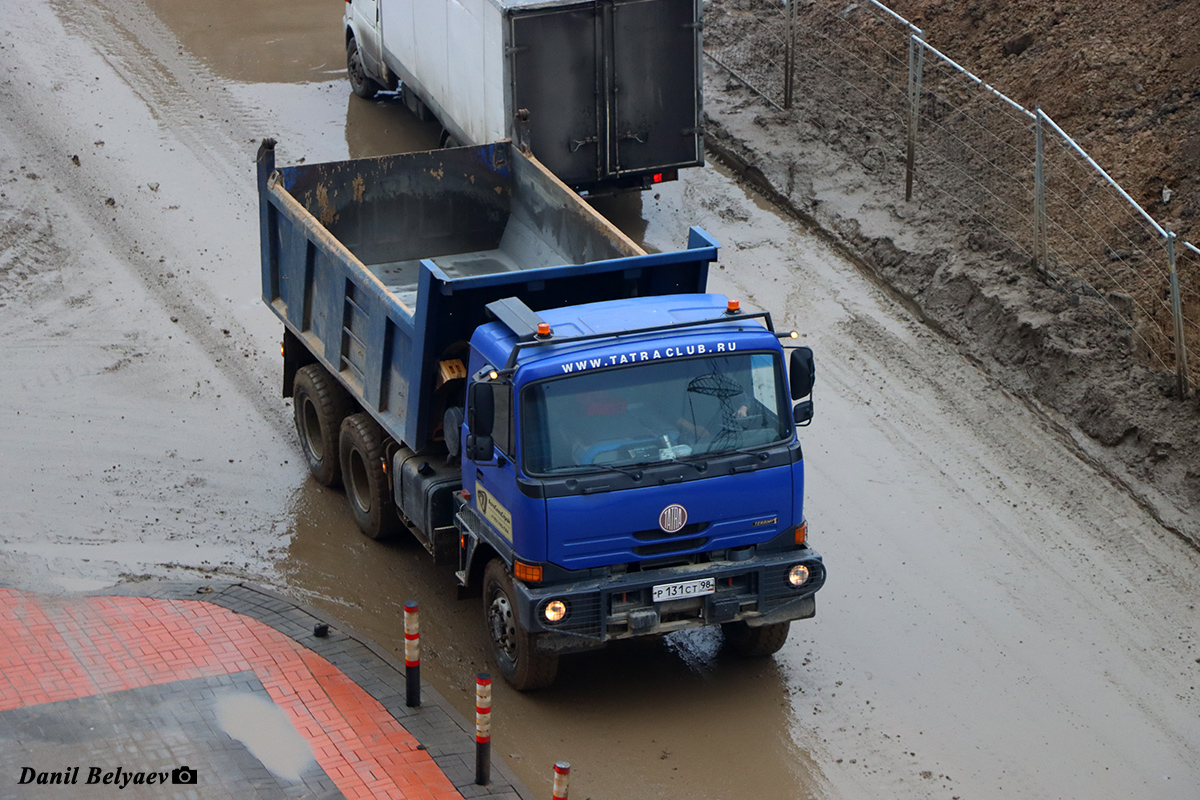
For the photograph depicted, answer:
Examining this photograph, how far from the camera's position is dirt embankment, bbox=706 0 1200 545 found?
38.6ft

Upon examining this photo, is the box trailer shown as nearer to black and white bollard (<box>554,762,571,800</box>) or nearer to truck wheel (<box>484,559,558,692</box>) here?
truck wheel (<box>484,559,558,692</box>)

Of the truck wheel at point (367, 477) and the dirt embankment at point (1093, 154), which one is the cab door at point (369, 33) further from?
the truck wheel at point (367, 477)

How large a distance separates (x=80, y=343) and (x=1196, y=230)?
10.1 meters

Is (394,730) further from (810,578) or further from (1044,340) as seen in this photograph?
(1044,340)

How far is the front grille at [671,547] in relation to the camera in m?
8.55

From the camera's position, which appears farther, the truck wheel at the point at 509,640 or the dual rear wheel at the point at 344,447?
the dual rear wheel at the point at 344,447

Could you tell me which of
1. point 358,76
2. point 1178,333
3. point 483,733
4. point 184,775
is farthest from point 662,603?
point 358,76

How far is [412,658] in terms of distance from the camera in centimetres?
860

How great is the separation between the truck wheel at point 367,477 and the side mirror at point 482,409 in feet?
7.18

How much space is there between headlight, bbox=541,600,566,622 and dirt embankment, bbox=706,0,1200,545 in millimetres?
5020

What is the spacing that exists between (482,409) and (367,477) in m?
2.63

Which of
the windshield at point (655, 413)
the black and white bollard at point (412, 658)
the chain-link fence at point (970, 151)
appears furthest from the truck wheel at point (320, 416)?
the chain-link fence at point (970, 151)

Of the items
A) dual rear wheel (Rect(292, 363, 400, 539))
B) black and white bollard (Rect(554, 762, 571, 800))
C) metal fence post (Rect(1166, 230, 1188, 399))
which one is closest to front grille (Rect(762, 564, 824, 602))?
black and white bollard (Rect(554, 762, 571, 800))

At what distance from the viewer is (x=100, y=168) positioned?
648 inches
